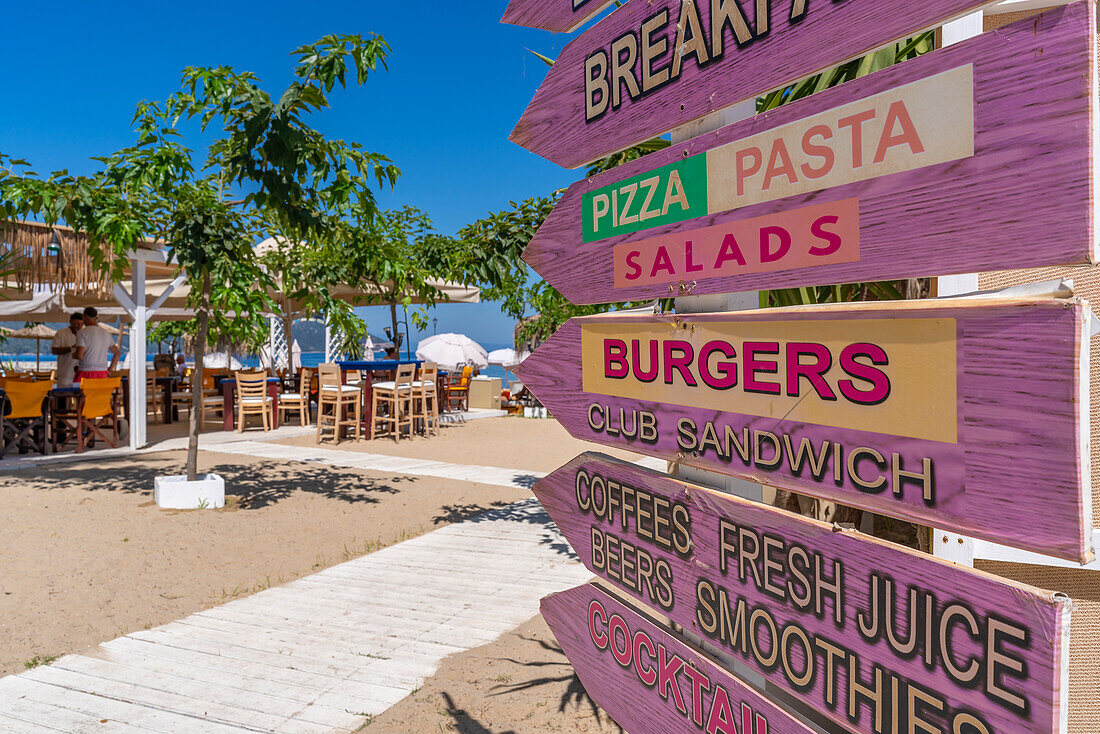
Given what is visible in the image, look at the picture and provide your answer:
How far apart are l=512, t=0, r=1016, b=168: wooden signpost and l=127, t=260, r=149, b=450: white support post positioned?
985cm

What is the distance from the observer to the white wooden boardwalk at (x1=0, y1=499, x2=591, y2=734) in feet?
8.46

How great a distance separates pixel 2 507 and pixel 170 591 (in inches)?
124

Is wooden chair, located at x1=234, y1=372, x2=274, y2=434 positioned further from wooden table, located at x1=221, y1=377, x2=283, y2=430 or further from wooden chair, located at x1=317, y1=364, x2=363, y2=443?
wooden chair, located at x1=317, y1=364, x2=363, y2=443

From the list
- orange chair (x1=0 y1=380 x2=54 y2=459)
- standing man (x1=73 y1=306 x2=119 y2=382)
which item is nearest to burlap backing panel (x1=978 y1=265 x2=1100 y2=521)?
orange chair (x1=0 y1=380 x2=54 y2=459)

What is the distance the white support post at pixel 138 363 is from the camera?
31.2 ft

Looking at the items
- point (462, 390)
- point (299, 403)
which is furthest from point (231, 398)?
point (462, 390)

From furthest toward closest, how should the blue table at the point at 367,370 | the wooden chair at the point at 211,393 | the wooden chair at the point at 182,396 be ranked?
the wooden chair at the point at 182,396
the wooden chair at the point at 211,393
the blue table at the point at 367,370

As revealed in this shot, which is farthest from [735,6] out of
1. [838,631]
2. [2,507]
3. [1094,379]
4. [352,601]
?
[2,507]

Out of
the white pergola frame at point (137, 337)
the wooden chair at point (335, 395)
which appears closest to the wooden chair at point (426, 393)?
the wooden chair at point (335, 395)

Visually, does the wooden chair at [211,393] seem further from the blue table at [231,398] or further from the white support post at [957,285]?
the white support post at [957,285]

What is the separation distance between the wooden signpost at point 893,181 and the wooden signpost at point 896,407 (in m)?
0.06

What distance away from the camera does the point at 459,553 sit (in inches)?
190

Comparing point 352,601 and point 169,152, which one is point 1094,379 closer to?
point 352,601

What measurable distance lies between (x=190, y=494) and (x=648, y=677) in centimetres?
586
